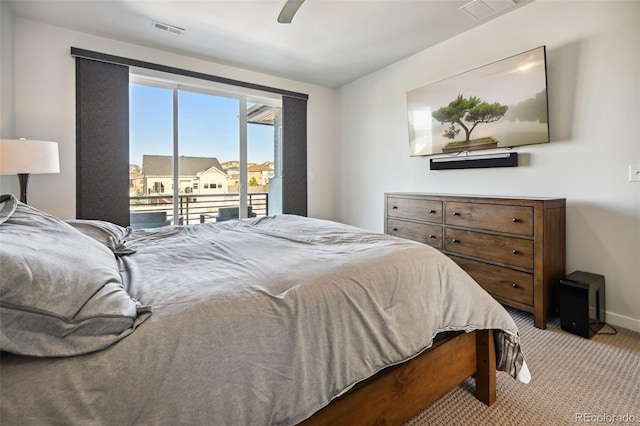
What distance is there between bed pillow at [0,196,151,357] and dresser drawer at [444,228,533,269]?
2559mm

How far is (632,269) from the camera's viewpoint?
7.45 ft

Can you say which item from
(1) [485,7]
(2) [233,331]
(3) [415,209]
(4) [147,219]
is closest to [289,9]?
(1) [485,7]

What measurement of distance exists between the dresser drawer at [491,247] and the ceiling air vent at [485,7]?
6.49 ft

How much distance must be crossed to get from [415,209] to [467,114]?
108 cm

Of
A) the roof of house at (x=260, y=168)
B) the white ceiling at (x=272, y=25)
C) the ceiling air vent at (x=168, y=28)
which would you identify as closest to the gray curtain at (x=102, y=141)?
the white ceiling at (x=272, y=25)

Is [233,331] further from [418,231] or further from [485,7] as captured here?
[485,7]

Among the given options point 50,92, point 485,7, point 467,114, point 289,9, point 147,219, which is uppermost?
point 485,7

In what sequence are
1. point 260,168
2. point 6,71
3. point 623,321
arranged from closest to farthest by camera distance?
point 623,321 → point 6,71 → point 260,168

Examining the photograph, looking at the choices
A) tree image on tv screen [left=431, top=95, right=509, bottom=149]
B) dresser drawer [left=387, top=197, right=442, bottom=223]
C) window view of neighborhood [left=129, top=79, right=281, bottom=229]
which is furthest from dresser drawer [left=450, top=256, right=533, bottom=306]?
window view of neighborhood [left=129, top=79, right=281, bottom=229]

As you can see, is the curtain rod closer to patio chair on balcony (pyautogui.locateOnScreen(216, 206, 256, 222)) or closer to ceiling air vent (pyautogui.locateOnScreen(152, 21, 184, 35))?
ceiling air vent (pyautogui.locateOnScreen(152, 21, 184, 35))

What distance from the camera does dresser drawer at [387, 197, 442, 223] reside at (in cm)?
300

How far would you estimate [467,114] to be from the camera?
308 cm

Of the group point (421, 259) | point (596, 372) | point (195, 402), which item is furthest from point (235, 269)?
point (596, 372)

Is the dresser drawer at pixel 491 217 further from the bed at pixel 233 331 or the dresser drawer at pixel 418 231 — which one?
the bed at pixel 233 331
